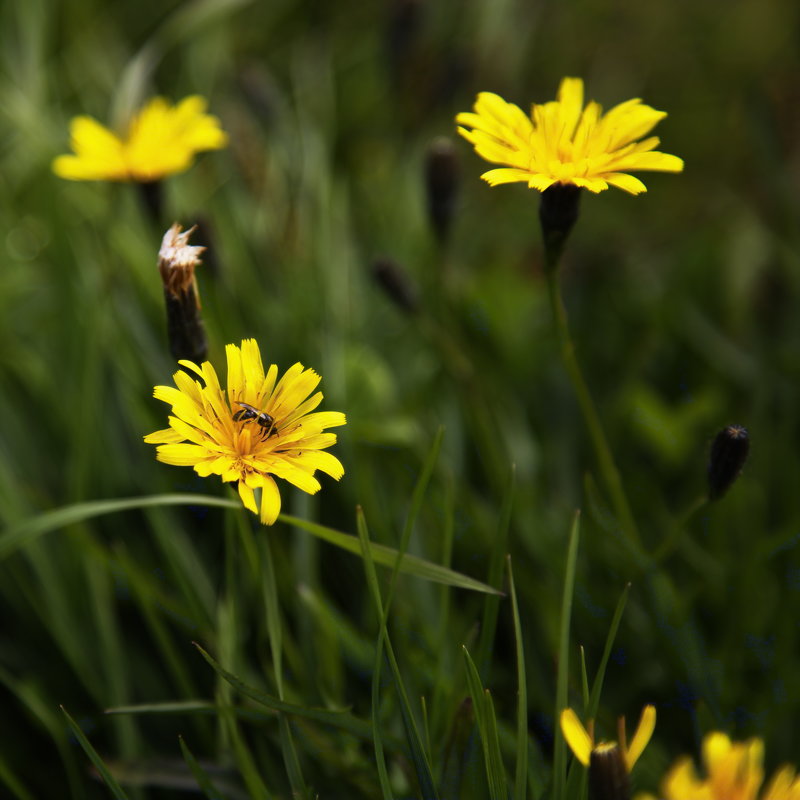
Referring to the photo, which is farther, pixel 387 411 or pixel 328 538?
pixel 387 411

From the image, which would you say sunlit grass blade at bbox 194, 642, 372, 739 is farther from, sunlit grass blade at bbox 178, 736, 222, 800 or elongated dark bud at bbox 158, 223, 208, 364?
elongated dark bud at bbox 158, 223, 208, 364

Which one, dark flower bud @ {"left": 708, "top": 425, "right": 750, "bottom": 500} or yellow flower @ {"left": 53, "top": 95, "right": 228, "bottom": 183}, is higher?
yellow flower @ {"left": 53, "top": 95, "right": 228, "bottom": 183}

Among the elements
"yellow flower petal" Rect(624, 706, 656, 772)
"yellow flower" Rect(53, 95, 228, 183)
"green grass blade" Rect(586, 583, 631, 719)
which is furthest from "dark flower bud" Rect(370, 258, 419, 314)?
"yellow flower petal" Rect(624, 706, 656, 772)

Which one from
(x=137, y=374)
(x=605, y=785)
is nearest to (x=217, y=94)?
(x=137, y=374)

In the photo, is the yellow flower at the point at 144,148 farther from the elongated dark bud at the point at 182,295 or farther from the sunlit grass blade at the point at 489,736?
the sunlit grass blade at the point at 489,736

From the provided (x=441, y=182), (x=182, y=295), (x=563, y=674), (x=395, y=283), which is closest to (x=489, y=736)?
(x=563, y=674)

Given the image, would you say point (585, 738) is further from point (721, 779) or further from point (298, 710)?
point (298, 710)

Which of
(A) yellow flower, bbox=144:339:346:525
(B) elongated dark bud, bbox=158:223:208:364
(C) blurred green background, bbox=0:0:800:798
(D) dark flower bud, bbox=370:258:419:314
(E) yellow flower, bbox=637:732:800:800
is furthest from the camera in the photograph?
(D) dark flower bud, bbox=370:258:419:314
